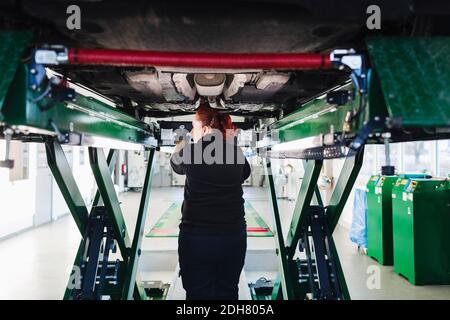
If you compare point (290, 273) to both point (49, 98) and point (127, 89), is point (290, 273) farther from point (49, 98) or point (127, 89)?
point (49, 98)

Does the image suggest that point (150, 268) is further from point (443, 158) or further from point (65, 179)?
point (443, 158)

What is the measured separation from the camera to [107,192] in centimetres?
224

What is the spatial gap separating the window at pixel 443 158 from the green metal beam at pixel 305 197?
3.48 m

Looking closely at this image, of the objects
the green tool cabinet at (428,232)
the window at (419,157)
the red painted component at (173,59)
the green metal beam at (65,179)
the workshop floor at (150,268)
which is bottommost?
the workshop floor at (150,268)

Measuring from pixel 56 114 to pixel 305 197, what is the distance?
169 centimetres

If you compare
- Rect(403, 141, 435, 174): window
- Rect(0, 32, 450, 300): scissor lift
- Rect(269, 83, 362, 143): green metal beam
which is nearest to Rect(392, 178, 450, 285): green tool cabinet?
Rect(403, 141, 435, 174): window

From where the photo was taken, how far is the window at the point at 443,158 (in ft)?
16.1

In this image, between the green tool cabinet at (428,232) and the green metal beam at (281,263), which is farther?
the green tool cabinet at (428,232)

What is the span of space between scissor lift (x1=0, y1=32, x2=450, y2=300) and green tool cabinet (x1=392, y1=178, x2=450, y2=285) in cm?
227

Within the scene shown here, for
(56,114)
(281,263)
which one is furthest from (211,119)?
(281,263)

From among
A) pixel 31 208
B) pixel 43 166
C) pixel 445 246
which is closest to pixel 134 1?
pixel 445 246

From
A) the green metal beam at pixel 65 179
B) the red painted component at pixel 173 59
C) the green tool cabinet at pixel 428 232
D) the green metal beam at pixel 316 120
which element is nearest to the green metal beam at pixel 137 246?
the green metal beam at pixel 65 179

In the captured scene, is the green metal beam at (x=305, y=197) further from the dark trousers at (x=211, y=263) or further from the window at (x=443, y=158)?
the window at (x=443, y=158)

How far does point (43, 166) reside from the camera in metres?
7.46
